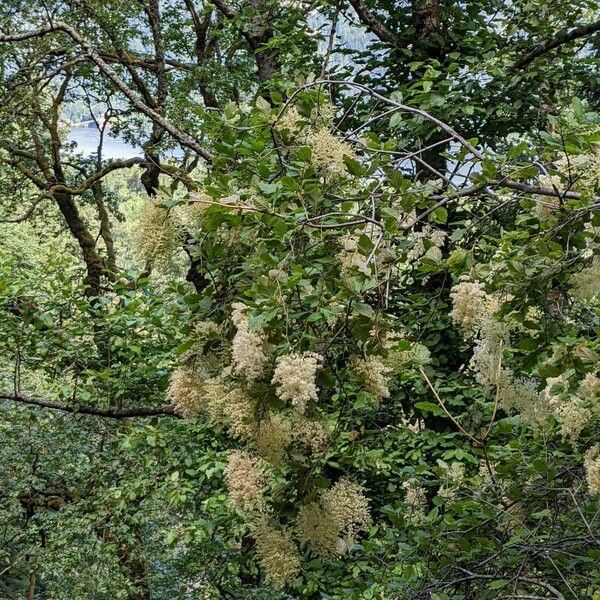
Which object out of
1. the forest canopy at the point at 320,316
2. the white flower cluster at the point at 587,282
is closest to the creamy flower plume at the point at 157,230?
the forest canopy at the point at 320,316

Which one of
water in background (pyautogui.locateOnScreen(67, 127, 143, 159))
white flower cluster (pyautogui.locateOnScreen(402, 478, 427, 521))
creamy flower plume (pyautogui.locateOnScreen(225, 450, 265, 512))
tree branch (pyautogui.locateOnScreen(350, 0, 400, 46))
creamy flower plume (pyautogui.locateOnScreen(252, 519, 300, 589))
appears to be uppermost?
water in background (pyautogui.locateOnScreen(67, 127, 143, 159))

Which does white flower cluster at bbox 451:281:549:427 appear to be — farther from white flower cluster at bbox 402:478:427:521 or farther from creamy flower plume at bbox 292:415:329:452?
white flower cluster at bbox 402:478:427:521

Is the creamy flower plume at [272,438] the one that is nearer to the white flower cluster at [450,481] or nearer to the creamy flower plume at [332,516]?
the creamy flower plume at [332,516]

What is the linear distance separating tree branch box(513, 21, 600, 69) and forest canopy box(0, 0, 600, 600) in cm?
3

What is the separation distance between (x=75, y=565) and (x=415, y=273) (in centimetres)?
293

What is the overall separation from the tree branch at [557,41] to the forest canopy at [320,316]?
1.2 inches

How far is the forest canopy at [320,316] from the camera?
177 centimetres

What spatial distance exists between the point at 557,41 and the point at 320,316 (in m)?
2.94

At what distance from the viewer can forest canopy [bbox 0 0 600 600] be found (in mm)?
1773

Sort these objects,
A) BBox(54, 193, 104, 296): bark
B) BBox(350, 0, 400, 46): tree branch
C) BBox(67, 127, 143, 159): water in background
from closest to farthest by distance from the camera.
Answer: BBox(350, 0, 400, 46): tree branch < BBox(54, 193, 104, 296): bark < BBox(67, 127, 143, 159): water in background

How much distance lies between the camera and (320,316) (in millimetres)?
1666

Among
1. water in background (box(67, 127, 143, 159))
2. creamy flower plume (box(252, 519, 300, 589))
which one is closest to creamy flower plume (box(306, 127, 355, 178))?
creamy flower plume (box(252, 519, 300, 589))

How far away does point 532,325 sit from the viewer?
1.93m

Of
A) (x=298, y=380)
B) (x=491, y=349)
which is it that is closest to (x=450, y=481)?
(x=491, y=349)
